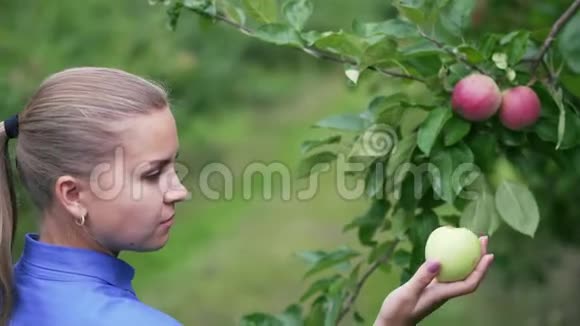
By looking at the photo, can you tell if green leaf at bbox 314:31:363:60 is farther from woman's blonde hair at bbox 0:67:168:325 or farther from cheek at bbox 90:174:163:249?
cheek at bbox 90:174:163:249

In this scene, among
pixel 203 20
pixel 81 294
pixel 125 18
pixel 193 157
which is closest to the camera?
pixel 81 294

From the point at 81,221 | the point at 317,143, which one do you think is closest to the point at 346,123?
the point at 317,143

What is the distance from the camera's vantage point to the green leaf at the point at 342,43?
6.37 feet

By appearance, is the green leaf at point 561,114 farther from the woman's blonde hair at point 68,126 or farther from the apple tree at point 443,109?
the woman's blonde hair at point 68,126

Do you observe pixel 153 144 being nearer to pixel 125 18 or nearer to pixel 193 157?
pixel 125 18

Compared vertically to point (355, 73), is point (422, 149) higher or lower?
lower

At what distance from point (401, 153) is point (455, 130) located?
0.11 meters

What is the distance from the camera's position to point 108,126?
168 cm

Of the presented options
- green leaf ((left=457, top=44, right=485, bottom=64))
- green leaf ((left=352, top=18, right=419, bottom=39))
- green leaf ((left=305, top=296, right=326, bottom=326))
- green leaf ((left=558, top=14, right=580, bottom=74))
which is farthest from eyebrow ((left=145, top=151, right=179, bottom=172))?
green leaf ((left=558, top=14, right=580, bottom=74))

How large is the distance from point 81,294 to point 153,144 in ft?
0.87

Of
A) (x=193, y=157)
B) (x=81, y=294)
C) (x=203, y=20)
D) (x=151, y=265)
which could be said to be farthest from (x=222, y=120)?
(x=81, y=294)

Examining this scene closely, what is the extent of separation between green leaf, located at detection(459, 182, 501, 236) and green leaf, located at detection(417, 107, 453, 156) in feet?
0.52

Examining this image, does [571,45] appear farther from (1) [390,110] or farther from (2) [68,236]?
(2) [68,236]

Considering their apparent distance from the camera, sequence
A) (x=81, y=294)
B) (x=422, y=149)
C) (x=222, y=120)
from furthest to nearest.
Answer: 1. (x=222, y=120)
2. (x=422, y=149)
3. (x=81, y=294)
